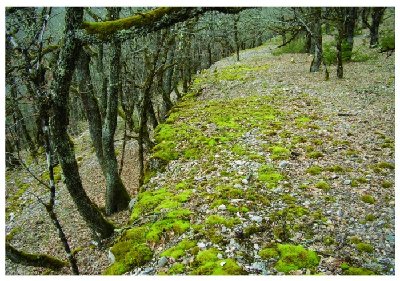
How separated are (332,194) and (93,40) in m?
5.52

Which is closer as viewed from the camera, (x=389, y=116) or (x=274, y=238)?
(x=274, y=238)

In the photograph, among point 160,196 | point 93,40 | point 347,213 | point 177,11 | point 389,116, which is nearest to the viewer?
point 177,11

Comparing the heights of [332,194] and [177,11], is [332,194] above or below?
below

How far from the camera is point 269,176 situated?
8008mm

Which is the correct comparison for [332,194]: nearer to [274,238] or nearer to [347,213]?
[347,213]

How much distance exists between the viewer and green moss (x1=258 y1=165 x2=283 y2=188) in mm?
7728

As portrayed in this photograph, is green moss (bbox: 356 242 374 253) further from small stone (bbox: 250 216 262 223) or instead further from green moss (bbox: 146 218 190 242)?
green moss (bbox: 146 218 190 242)

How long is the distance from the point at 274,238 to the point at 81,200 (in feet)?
12.6

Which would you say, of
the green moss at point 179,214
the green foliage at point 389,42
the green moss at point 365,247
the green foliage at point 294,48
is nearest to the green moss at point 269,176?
the green moss at point 179,214

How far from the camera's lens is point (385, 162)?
8305 millimetres

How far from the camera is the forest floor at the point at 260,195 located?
5.52 meters
